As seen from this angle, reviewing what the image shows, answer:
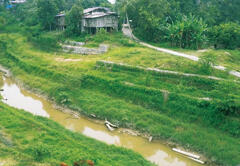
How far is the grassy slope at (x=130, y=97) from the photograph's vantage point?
18172 millimetres

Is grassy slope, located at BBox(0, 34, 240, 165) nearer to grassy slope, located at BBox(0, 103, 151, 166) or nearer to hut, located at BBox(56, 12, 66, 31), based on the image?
grassy slope, located at BBox(0, 103, 151, 166)

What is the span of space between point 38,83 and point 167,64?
52.7 ft

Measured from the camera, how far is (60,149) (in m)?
15.6

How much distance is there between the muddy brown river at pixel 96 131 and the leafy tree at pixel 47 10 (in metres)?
21.2

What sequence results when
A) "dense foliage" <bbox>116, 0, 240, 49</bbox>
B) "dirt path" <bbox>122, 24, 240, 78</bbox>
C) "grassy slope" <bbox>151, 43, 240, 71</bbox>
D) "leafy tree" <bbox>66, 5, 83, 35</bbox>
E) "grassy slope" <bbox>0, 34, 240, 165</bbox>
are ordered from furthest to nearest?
"leafy tree" <bbox>66, 5, 83, 35</bbox>
"dense foliage" <bbox>116, 0, 240, 49</bbox>
"grassy slope" <bbox>151, 43, 240, 71</bbox>
"dirt path" <bbox>122, 24, 240, 78</bbox>
"grassy slope" <bbox>0, 34, 240, 165</bbox>

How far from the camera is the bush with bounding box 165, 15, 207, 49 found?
31172 mm

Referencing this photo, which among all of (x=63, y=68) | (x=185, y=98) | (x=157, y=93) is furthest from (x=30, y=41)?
(x=185, y=98)

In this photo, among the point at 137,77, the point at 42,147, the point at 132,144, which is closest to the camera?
the point at 42,147

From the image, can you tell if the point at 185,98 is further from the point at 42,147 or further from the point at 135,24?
the point at 135,24

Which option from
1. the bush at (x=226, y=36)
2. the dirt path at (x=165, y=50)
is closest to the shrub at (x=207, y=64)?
the dirt path at (x=165, y=50)

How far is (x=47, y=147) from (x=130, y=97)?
10462 millimetres

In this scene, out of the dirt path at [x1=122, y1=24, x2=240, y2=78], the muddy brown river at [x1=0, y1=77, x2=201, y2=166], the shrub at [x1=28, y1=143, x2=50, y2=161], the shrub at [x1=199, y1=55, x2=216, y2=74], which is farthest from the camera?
the dirt path at [x1=122, y1=24, x2=240, y2=78]

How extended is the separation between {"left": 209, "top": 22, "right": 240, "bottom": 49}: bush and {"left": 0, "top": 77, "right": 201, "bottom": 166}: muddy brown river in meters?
20.9

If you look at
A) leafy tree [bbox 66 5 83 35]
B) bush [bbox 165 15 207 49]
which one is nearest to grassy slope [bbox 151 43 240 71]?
bush [bbox 165 15 207 49]
